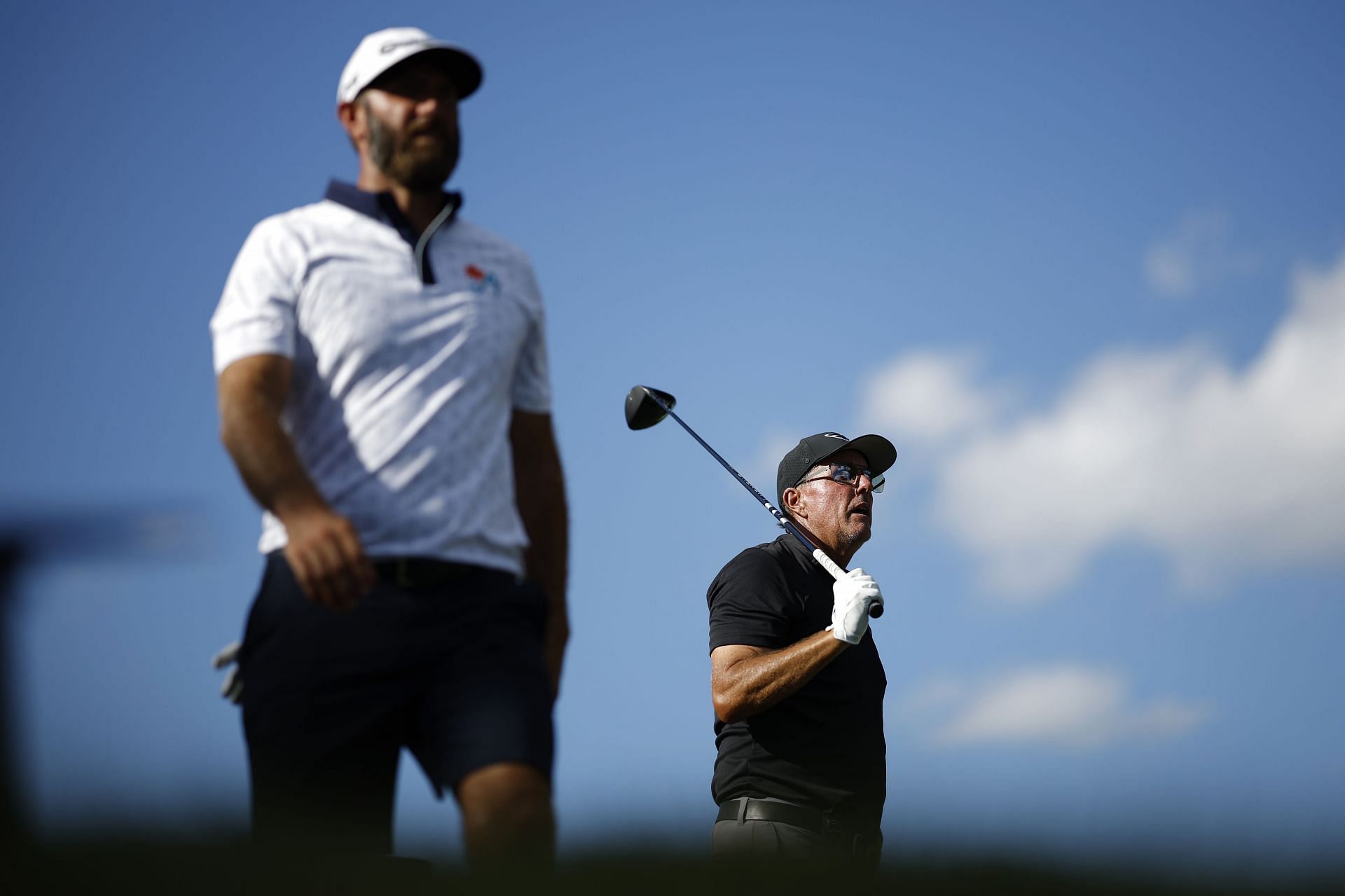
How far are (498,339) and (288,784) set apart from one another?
108cm

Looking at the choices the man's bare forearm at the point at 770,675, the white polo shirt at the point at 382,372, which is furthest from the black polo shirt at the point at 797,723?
the white polo shirt at the point at 382,372

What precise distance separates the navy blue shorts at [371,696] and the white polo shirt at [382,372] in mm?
128

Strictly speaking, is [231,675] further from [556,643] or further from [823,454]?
[823,454]

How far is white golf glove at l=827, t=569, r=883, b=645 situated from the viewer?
5.83 meters

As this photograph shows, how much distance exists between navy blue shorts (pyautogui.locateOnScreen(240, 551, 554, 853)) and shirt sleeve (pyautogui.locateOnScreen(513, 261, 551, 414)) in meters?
0.59

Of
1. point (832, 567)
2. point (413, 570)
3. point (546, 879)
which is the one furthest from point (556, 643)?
point (832, 567)

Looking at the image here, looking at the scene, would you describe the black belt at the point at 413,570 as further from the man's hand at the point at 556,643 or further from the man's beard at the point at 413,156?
the man's beard at the point at 413,156

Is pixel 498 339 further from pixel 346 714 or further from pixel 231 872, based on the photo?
pixel 231 872

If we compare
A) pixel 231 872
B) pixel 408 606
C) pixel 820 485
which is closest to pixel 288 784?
pixel 408 606

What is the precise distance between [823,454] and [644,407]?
0.99m

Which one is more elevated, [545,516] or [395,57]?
[395,57]

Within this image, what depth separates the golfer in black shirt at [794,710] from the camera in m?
5.76

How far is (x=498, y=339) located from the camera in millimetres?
3367

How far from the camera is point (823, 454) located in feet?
22.8
